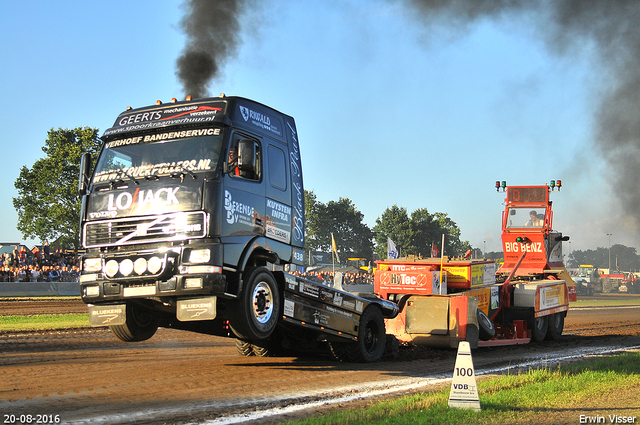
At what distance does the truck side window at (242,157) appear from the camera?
321 inches

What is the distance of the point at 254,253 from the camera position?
8719 millimetres

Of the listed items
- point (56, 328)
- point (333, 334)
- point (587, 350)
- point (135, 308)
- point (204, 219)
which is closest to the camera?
point (204, 219)

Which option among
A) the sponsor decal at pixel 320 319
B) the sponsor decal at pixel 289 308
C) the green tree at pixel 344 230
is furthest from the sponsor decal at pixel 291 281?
the green tree at pixel 344 230

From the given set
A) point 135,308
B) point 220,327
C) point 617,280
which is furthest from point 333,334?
point 617,280

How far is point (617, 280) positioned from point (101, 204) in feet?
279

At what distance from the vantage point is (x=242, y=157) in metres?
8.14

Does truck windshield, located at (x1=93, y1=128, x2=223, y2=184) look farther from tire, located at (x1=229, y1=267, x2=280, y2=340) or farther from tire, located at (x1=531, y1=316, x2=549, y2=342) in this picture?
tire, located at (x1=531, y1=316, x2=549, y2=342)

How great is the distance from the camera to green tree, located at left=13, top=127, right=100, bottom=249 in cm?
5172

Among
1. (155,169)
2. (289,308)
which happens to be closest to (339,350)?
(289,308)

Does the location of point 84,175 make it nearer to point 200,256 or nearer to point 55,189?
point 200,256

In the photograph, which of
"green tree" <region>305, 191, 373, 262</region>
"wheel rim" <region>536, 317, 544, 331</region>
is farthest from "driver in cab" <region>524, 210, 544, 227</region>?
"green tree" <region>305, 191, 373, 262</region>

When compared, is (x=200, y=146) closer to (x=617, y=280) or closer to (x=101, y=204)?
(x=101, y=204)

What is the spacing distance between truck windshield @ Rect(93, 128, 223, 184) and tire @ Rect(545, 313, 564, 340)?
38.9 feet

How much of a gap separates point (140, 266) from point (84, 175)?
1756 millimetres
